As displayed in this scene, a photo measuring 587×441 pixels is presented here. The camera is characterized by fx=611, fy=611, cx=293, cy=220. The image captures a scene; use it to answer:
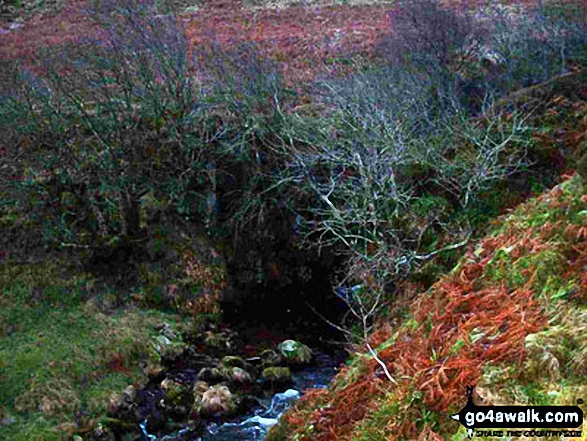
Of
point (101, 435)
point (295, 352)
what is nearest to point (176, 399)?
point (101, 435)

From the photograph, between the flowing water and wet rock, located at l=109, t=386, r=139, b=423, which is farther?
wet rock, located at l=109, t=386, r=139, b=423

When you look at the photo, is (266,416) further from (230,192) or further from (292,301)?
(230,192)

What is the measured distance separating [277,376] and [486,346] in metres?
6.36

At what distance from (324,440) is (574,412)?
2532mm

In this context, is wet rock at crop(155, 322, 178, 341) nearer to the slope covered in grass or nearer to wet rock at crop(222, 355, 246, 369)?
wet rock at crop(222, 355, 246, 369)

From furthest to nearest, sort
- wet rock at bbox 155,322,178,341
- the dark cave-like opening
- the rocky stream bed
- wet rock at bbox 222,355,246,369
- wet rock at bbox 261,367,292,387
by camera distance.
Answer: the dark cave-like opening, wet rock at bbox 155,322,178,341, wet rock at bbox 222,355,246,369, wet rock at bbox 261,367,292,387, the rocky stream bed

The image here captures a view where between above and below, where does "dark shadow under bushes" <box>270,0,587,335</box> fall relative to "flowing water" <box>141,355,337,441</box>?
above

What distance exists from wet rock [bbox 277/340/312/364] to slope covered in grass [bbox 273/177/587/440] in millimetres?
4022

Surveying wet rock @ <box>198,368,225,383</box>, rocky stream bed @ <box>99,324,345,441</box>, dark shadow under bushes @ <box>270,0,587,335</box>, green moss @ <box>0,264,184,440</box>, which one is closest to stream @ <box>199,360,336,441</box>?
rocky stream bed @ <box>99,324,345,441</box>

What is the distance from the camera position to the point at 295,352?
36.6 feet

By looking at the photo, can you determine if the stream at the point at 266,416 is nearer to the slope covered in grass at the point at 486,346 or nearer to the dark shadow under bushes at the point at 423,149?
the dark shadow under bushes at the point at 423,149

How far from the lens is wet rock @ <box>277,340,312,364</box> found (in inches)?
436

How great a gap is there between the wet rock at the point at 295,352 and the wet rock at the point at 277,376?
50 cm

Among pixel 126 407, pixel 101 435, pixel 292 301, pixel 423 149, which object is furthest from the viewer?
pixel 292 301
